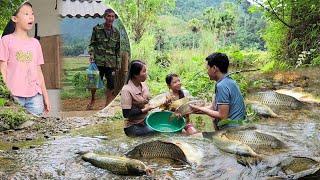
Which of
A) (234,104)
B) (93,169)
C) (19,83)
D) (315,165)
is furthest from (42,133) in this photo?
(315,165)

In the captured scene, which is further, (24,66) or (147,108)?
(147,108)

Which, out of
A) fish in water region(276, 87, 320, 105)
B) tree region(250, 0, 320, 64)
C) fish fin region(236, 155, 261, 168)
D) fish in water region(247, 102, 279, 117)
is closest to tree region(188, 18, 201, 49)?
tree region(250, 0, 320, 64)

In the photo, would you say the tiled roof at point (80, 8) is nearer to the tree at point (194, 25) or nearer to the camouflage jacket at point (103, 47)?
the camouflage jacket at point (103, 47)

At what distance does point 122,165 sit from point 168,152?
55 cm

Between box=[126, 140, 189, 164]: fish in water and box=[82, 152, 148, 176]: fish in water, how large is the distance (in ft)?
1.23

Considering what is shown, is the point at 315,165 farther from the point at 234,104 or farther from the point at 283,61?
the point at 283,61

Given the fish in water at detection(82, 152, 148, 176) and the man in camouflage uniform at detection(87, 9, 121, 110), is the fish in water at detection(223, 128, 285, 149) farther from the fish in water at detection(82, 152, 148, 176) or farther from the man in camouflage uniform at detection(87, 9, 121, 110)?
the man in camouflage uniform at detection(87, 9, 121, 110)

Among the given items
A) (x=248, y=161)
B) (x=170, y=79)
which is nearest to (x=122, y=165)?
(x=248, y=161)

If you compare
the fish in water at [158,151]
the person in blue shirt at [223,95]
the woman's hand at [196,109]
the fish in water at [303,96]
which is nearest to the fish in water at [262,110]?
the fish in water at [303,96]

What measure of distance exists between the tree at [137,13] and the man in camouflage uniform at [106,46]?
5955 millimetres

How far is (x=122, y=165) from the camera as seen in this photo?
3611 mm

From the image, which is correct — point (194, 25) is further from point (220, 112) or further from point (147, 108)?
point (220, 112)

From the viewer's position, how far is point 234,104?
447 cm

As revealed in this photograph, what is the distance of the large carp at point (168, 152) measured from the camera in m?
3.92
